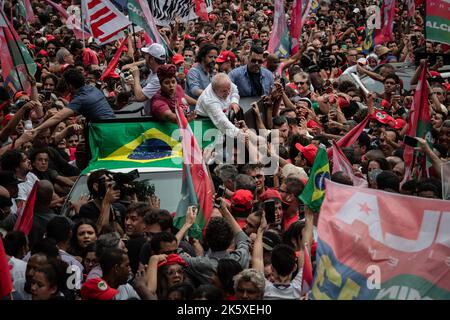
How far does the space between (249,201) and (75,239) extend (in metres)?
1.56

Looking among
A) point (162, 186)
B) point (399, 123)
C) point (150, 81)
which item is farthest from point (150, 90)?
point (399, 123)

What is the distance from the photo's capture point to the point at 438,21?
12.1 m

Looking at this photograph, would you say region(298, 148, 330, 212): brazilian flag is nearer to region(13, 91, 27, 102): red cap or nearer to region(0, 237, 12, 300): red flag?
region(0, 237, 12, 300): red flag

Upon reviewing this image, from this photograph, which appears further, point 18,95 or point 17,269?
point 18,95

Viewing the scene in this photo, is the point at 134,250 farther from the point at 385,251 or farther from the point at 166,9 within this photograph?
the point at 166,9

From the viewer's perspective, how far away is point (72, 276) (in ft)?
24.3

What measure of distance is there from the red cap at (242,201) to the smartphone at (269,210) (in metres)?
0.15

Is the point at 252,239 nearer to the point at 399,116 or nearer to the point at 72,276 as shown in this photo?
the point at 72,276

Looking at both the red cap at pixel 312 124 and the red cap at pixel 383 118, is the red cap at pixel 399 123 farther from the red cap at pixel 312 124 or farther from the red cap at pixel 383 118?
the red cap at pixel 312 124

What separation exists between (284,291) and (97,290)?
4.36 feet

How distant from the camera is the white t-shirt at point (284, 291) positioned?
7.10 metres

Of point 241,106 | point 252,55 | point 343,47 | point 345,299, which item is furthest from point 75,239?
point 343,47

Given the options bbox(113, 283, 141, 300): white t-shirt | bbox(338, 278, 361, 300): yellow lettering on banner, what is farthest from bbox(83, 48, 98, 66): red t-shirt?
bbox(338, 278, 361, 300): yellow lettering on banner

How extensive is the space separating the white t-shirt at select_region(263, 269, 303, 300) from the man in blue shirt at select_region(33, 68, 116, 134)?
4.08 metres
